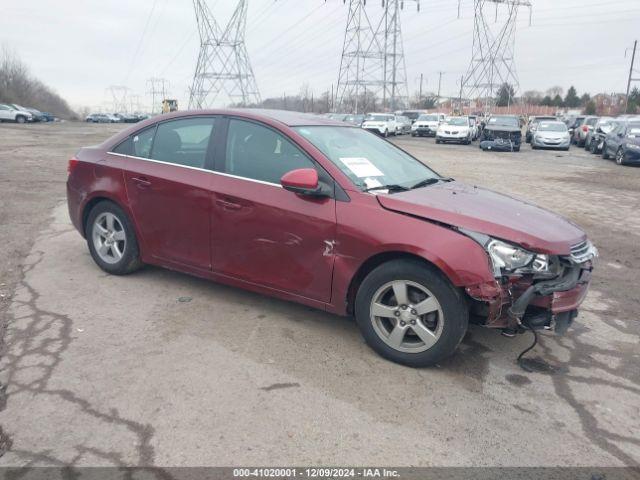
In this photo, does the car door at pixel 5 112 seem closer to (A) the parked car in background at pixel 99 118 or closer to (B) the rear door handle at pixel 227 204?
(A) the parked car in background at pixel 99 118

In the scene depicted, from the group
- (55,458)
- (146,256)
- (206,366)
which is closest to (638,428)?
(206,366)

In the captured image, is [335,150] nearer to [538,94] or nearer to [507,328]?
[507,328]

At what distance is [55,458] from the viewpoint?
2.63 metres

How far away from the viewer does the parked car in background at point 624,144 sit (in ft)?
62.0

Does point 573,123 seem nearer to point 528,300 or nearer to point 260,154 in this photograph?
→ point 260,154

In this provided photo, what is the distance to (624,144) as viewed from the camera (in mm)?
19328

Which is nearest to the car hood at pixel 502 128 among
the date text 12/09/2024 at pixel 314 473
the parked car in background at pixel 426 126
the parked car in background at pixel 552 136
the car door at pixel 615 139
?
the parked car in background at pixel 552 136

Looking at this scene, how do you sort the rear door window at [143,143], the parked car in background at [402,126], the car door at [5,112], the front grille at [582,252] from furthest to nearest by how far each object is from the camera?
the car door at [5,112]
the parked car in background at [402,126]
the rear door window at [143,143]
the front grille at [582,252]

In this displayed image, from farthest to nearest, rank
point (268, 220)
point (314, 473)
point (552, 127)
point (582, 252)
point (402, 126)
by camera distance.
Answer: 1. point (402, 126)
2. point (552, 127)
3. point (268, 220)
4. point (582, 252)
5. point (314, 473)

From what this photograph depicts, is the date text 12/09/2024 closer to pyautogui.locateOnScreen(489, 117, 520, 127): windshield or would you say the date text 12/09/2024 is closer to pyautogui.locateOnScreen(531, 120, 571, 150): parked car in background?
pyautogui.locateOnScreen(489, 117, 520, 127): windshield

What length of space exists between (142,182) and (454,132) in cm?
2767

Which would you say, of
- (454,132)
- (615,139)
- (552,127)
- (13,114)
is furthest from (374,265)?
(13,114)

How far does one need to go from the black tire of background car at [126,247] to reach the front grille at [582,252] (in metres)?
3.72

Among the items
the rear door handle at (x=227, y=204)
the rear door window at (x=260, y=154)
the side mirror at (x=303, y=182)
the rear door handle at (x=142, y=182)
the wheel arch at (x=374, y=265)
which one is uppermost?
the rear door window at (x=260, y=154)
